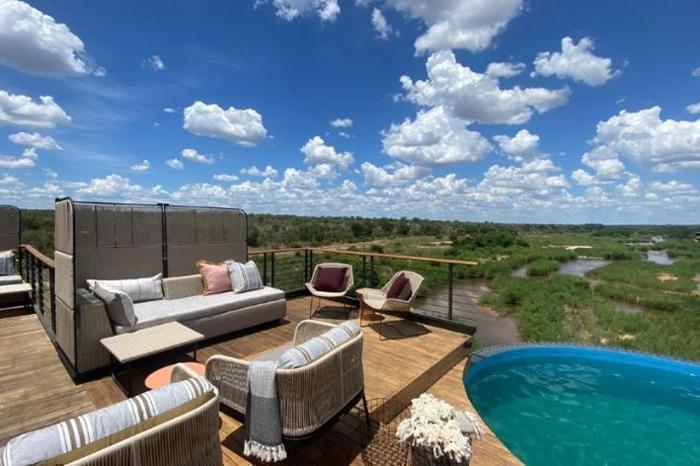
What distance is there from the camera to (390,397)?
2633 millimetres

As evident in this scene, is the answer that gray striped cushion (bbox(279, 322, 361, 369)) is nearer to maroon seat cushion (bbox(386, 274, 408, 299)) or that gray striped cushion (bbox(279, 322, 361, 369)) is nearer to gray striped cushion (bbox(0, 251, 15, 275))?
maroon seat cushion (bbox(386, 274, 408, 299))

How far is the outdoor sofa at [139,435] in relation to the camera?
0.91 meters

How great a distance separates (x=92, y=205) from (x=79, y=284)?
0.82m

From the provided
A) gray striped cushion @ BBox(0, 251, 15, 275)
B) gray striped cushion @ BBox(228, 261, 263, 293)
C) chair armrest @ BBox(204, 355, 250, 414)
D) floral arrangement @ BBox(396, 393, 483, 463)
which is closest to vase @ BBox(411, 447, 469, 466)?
floral arrangement @ BBox(396, 393, 483, 463)

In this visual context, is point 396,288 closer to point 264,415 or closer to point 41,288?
point 264,415

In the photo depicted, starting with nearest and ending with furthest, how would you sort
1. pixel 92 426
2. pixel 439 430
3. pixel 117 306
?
1. pixel 92 426
2. pixel 439 430
3. pixel 117 306

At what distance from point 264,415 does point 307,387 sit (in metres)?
0.26

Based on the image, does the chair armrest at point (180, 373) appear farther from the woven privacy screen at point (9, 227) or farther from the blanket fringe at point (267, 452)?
the woven privacy screen at point (9, 227)

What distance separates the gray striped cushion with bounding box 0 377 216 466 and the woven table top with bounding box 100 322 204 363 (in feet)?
5.32

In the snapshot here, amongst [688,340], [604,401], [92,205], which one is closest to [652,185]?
[688,340]

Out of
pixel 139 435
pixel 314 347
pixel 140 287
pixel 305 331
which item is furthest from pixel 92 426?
pixel 140 287

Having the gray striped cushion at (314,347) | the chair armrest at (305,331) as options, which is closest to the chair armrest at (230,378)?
the gray striped cushion at (314,347)

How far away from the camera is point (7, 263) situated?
18.0 feet

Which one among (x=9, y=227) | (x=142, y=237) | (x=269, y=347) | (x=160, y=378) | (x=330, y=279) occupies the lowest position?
(x=269, y=347)
